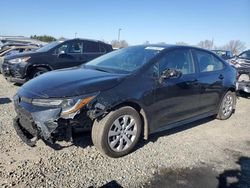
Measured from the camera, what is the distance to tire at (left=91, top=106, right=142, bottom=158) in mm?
3648

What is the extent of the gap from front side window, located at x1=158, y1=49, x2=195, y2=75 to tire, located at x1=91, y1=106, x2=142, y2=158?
101 cm

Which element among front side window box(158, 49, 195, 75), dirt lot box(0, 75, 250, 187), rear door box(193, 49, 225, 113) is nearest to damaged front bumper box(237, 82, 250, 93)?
rear door box(193, 49, 225, 113)

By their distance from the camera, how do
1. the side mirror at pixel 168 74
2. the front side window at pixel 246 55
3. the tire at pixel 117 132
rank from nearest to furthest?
the tire at pixel 117 132 → the side mirror at pixel 168 74 → the front side window at pixel 246 55

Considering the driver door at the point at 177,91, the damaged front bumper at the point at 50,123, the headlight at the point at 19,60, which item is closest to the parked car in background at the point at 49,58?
the headlight at the point at 19,60

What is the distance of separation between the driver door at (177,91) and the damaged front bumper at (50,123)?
1.30m

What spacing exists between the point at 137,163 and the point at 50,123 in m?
1.36

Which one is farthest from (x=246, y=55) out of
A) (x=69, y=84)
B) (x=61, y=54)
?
(x=69, y=84)

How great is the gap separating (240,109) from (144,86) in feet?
15.3

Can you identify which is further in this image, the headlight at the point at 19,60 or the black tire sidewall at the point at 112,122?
the headlight at the point at 19,60

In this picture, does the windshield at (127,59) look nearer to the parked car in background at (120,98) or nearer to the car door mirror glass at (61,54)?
the parked car in background at (120,98)

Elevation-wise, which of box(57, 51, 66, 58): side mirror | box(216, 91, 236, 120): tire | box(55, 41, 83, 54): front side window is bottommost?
box(216, 91, 236, 120): tire

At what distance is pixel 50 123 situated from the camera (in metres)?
3.34

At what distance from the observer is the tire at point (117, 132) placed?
3.65 m

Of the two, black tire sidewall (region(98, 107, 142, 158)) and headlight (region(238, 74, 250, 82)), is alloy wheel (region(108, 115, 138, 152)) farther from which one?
headlight (region(238, 74, 250, 82))
